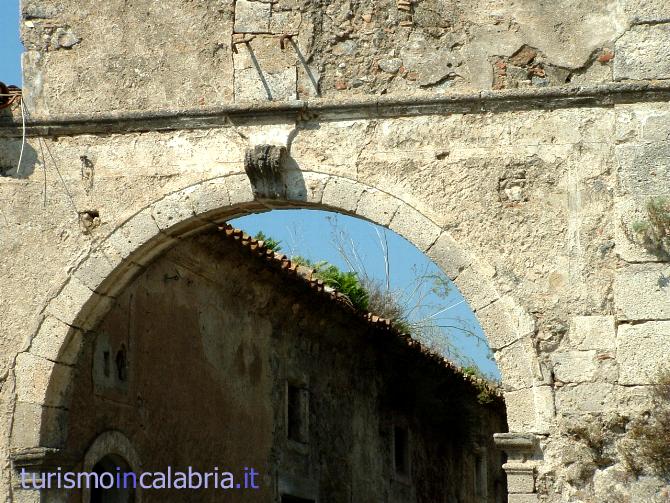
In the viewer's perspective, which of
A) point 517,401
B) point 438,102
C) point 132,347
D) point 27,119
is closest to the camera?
point 517,401

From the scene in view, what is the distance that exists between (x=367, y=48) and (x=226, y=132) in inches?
41.1

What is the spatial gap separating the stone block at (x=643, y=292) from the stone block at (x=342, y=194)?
1642mm

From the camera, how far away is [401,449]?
15594mm

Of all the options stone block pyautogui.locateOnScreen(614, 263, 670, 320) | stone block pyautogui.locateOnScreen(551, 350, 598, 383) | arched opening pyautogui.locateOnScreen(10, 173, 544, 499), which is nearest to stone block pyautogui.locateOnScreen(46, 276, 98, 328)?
arched opening pyautogui.locateOnScreen(10, 173, 544, 499)

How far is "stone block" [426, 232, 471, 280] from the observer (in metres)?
7.82

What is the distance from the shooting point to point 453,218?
311 inches

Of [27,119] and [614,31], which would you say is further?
[27,119]

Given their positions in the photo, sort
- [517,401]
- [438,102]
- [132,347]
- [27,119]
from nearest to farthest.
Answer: [517,401] → [438,102] → [27,119] → [132,347]

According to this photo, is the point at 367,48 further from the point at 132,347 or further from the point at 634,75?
the point at 132,347

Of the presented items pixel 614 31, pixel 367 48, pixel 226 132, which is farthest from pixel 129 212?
pixel 614 31

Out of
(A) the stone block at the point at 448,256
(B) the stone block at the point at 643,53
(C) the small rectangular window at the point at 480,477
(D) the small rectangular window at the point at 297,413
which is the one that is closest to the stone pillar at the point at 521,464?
(A) the stone block at the point at 448,256

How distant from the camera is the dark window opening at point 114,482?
9.77m

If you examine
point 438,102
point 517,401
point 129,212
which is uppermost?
point 438,102

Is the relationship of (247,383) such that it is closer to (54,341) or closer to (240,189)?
(54,341)
